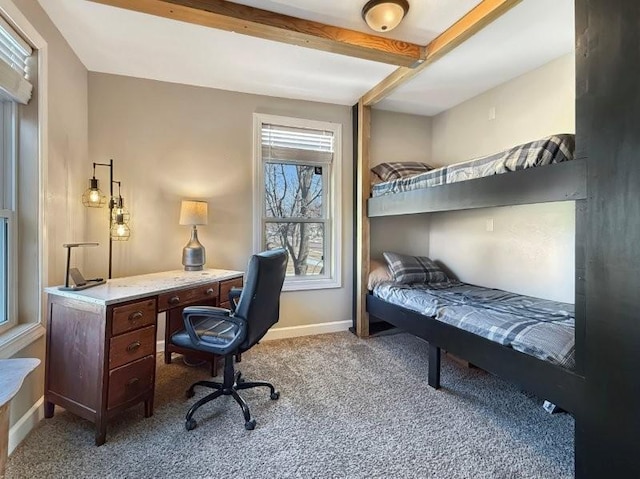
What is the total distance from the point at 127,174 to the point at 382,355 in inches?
108

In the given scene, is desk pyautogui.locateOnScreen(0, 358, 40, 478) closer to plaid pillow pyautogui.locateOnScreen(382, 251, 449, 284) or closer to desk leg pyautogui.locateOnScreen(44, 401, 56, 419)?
desk leg pyautogui.locateOnScreen(44, 401, 56, 419)

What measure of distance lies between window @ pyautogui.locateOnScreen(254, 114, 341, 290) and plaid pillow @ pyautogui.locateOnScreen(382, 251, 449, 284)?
59 centimetres

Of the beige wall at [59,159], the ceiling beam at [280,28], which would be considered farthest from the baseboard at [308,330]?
the ceiling beam at [280,28]

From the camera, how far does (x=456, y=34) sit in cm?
210

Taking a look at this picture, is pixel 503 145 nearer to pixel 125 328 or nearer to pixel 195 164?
pixel 195 164

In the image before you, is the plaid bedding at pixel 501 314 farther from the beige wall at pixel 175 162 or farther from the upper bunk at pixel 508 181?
the beige wall at pixel 175 162

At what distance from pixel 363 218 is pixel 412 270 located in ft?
2.38

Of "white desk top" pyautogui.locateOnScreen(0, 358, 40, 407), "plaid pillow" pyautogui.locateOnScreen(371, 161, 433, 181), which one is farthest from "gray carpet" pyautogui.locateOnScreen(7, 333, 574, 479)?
"plaid pillow" pyautogui.locateOnScreen(371, 161, 433, 181)

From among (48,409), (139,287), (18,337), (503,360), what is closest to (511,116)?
(503,360)

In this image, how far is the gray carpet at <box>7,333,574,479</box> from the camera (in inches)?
60.1

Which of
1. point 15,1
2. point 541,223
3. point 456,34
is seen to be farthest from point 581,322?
point 15,1

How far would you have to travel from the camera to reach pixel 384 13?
1.92 metres

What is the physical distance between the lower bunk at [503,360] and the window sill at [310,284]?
88cm

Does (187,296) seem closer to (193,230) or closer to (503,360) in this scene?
(193,230)
